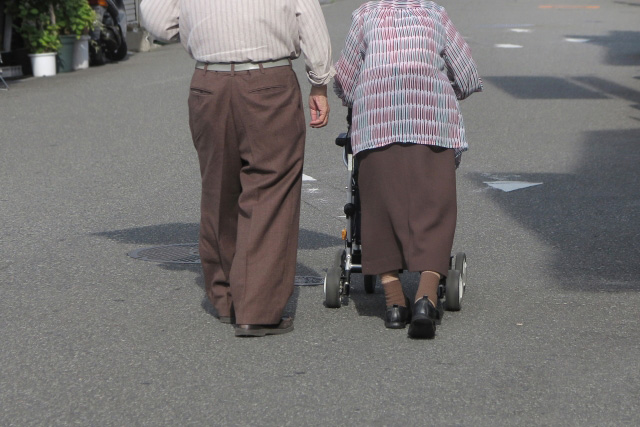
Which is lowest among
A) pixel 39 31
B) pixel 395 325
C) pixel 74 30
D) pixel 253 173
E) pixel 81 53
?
pixel 81 53

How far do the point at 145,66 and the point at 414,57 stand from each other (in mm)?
14575

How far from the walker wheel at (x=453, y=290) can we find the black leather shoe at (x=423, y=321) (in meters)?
0.33

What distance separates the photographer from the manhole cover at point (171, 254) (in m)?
6.66

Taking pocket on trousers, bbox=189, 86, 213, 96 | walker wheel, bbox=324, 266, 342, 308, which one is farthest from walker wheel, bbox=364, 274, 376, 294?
pocket on trousers, bbox=189, 86, 213, 96

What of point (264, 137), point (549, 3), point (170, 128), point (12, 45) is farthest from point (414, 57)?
point (549, 3)

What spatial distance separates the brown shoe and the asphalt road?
0.06 meters

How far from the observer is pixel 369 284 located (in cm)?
586

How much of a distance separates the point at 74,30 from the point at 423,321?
1385cm

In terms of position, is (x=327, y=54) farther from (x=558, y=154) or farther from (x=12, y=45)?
(x=12, y=45)

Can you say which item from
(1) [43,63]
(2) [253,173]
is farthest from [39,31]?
(2) [253,173]

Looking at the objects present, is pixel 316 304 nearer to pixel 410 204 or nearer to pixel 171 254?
pixel 410 204

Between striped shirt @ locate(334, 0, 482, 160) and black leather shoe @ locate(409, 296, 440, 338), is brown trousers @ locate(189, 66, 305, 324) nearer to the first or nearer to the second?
striped shirt @ locate(334, 0, 482, 160)

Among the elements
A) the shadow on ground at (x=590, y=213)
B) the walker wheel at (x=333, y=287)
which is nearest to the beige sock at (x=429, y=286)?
the walker wheel at (x=333, y=287)

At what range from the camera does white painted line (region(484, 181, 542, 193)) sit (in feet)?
29.3
